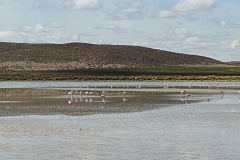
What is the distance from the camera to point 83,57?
500 ft

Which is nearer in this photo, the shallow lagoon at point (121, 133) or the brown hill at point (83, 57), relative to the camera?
the shallow lagoon at point (121, 133)

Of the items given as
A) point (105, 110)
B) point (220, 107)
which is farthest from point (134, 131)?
point (220, 107)

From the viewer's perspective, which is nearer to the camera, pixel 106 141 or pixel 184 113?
pixel 106 141

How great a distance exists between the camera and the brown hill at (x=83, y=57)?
461ft

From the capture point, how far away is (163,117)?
2741 cm

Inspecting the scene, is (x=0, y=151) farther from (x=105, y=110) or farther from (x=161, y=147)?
(x=105, y=110)

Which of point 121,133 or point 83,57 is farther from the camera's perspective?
point 83,57

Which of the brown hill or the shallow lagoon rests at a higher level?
the brown hill

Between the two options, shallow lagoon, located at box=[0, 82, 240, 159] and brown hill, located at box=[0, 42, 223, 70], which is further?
brown hill, located at box=[0, 42, 223, 70]

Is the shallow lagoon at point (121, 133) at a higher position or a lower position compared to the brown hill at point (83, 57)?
lower

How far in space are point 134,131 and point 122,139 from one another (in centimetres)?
213

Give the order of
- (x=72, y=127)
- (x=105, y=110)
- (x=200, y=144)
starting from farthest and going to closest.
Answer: (x=105, y=110)
(x=72, y=127)
(x=200, y=144)

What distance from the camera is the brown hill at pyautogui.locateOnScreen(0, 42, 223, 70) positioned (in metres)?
140

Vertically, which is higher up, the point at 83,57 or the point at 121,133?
the point at 83,57
